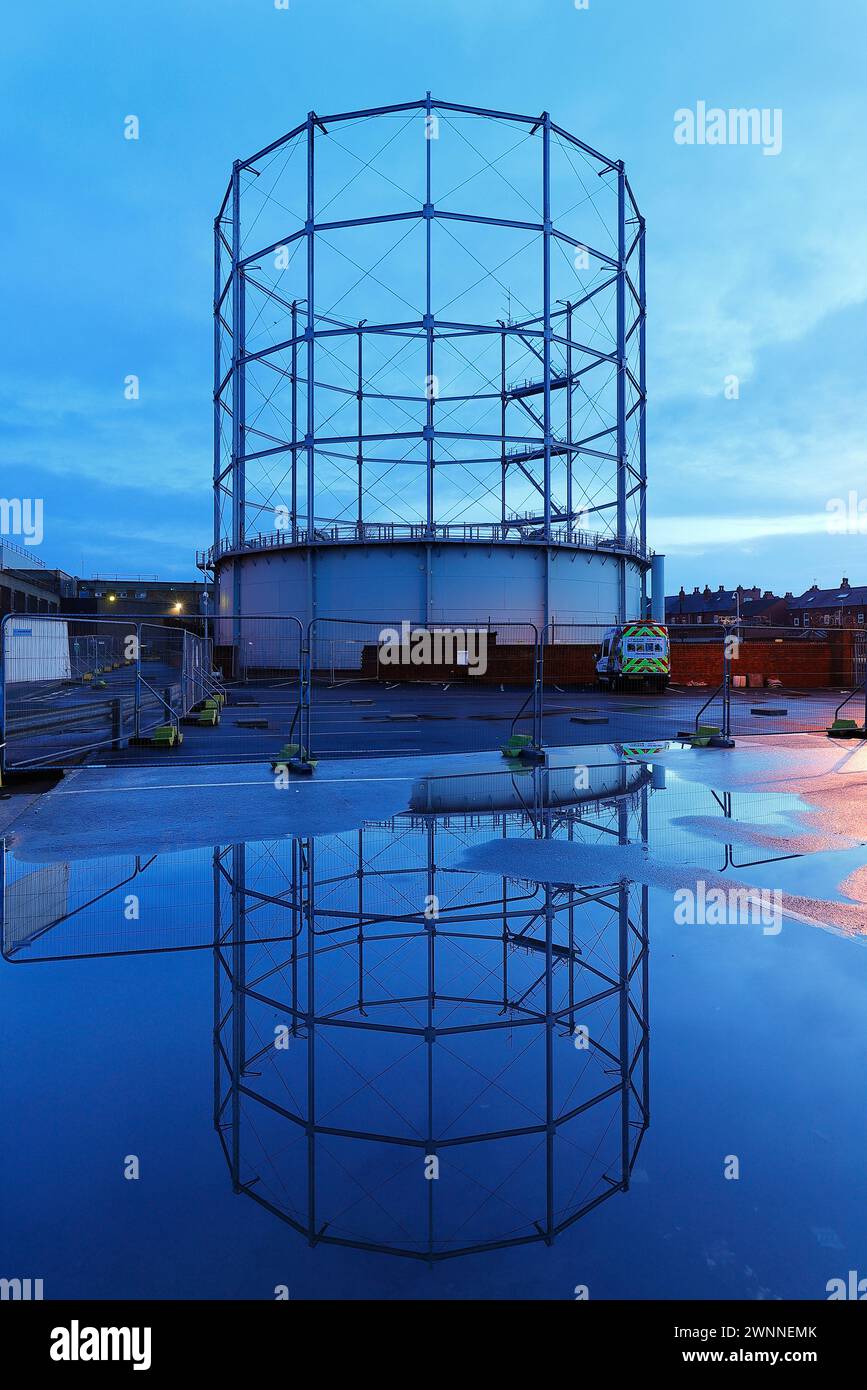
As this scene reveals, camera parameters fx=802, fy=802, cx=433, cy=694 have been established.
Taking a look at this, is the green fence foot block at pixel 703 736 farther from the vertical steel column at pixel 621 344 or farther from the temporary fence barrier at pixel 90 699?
the vertical steel column at pixel 621 344

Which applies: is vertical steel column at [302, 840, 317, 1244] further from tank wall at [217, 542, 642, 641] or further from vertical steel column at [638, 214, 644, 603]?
vertical steel column at [638, 214, 644, 603]

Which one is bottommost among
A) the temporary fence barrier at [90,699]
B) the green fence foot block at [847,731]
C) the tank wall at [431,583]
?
the green fence foot block at [847,731]

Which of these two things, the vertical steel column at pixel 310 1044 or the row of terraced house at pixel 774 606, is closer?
the vertical steel column at pixel 310 1044

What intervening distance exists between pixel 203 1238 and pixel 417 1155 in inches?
25.9

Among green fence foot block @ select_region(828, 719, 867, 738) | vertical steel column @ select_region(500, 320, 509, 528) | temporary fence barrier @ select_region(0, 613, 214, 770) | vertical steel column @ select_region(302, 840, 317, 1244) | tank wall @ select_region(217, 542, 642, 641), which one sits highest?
vertical steel column @ select_region(500, 320, 509, 528)

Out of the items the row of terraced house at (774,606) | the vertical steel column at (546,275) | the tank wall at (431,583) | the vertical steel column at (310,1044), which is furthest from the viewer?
the row of terraced house at (774,606)

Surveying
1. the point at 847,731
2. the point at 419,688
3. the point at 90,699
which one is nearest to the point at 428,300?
the point at 419,688

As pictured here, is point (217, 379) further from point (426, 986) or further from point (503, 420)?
point (426, 986)

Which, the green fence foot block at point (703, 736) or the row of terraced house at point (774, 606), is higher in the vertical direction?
the row of terraced house at point (774, 606)

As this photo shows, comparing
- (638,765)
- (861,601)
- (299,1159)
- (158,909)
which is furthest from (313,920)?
(861,601)

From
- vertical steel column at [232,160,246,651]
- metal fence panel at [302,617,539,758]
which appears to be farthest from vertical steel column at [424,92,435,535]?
vertical steel column at [232,160,246,651]

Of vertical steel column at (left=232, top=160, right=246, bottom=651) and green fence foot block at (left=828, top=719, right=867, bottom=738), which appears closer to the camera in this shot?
green fence foot block at (left=828, top=719, right=867, bottom=738)

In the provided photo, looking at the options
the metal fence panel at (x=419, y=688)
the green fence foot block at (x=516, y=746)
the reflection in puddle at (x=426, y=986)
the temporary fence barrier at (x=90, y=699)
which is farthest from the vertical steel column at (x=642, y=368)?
the reflection in puddle at (x=426, y=986)

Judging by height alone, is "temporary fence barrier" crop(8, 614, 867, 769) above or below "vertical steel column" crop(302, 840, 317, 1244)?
above
